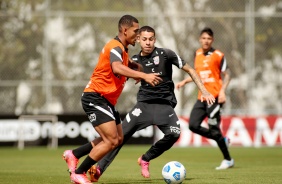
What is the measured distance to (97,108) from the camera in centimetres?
984

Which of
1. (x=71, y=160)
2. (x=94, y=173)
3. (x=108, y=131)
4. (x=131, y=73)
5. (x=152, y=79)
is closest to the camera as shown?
(x=152, y=79)

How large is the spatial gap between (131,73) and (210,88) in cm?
566

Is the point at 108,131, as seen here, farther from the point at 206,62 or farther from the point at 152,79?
the point at 206,62

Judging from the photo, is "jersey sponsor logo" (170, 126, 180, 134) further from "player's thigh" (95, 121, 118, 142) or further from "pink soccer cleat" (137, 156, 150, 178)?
"player's thigh" (95, 121, 118, 142)

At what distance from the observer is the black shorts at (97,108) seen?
9789 mm

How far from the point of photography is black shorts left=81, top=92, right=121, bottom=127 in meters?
9.79

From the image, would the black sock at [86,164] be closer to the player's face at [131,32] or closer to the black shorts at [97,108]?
the black shorts at [97,108]

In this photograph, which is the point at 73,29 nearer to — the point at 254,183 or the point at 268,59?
the point at 268,59

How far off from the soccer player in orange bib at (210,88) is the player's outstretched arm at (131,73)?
5.04 metres

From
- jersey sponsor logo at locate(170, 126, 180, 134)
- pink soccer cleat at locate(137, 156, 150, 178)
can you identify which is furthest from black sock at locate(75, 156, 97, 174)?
jersey sponsor logo at locate(170, 126, 180, 134)

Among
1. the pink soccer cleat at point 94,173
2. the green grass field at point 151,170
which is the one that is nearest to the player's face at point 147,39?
the green grass field at point 151,170

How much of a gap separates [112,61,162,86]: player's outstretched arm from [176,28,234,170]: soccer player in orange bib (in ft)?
16.5

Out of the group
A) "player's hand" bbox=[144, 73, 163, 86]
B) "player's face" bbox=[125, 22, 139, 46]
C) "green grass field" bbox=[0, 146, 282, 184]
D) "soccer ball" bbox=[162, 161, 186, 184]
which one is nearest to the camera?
"player's hand" bbox=[144, 73, 163, 86]

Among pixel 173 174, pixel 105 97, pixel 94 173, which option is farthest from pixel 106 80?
pixel 173 174
